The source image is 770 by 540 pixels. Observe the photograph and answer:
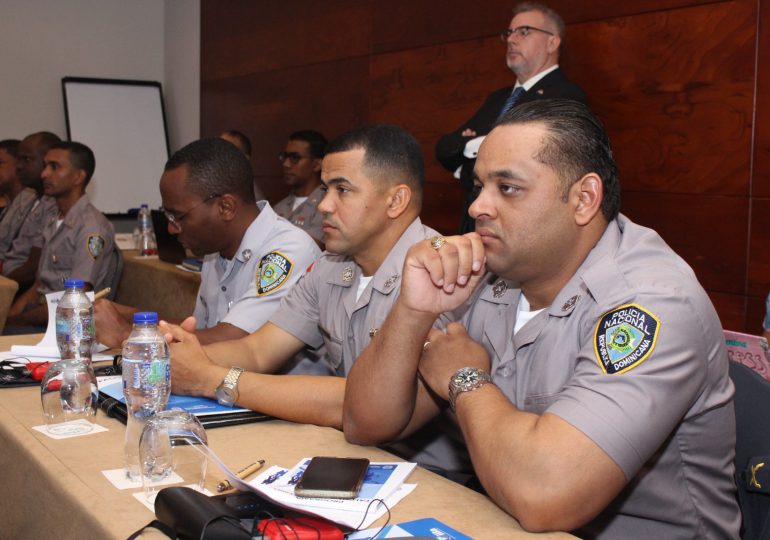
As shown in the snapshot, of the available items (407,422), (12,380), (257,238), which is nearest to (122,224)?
(257,238)

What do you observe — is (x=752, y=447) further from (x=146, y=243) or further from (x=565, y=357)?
(x=146, y=243)

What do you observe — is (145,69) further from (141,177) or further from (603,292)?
(603,292)

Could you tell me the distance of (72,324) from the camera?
2.12 meters

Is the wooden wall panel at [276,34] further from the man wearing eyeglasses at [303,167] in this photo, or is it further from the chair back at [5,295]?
the chair back at [5,295]

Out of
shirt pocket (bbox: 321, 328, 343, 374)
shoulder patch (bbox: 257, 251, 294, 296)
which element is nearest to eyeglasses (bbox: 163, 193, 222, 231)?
shoulder patch (bbox: 257, 251, 294, 296)

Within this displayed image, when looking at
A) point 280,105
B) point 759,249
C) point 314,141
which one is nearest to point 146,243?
point 314,141

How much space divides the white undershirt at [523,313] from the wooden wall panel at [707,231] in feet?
5.99

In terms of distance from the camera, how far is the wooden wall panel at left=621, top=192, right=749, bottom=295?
3.16m

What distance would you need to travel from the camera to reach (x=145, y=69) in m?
8.02

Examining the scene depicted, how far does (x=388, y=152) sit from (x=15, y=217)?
4.01m

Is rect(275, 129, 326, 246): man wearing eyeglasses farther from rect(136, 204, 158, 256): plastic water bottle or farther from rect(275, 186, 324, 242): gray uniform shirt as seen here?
rect(136, 204, 158, 256): plastic water bottle

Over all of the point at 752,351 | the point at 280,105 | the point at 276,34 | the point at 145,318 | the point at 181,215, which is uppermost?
the point at 276,34

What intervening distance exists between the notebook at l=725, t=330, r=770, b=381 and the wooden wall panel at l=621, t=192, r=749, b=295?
4.19 ft

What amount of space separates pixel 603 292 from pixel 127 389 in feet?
3.07
